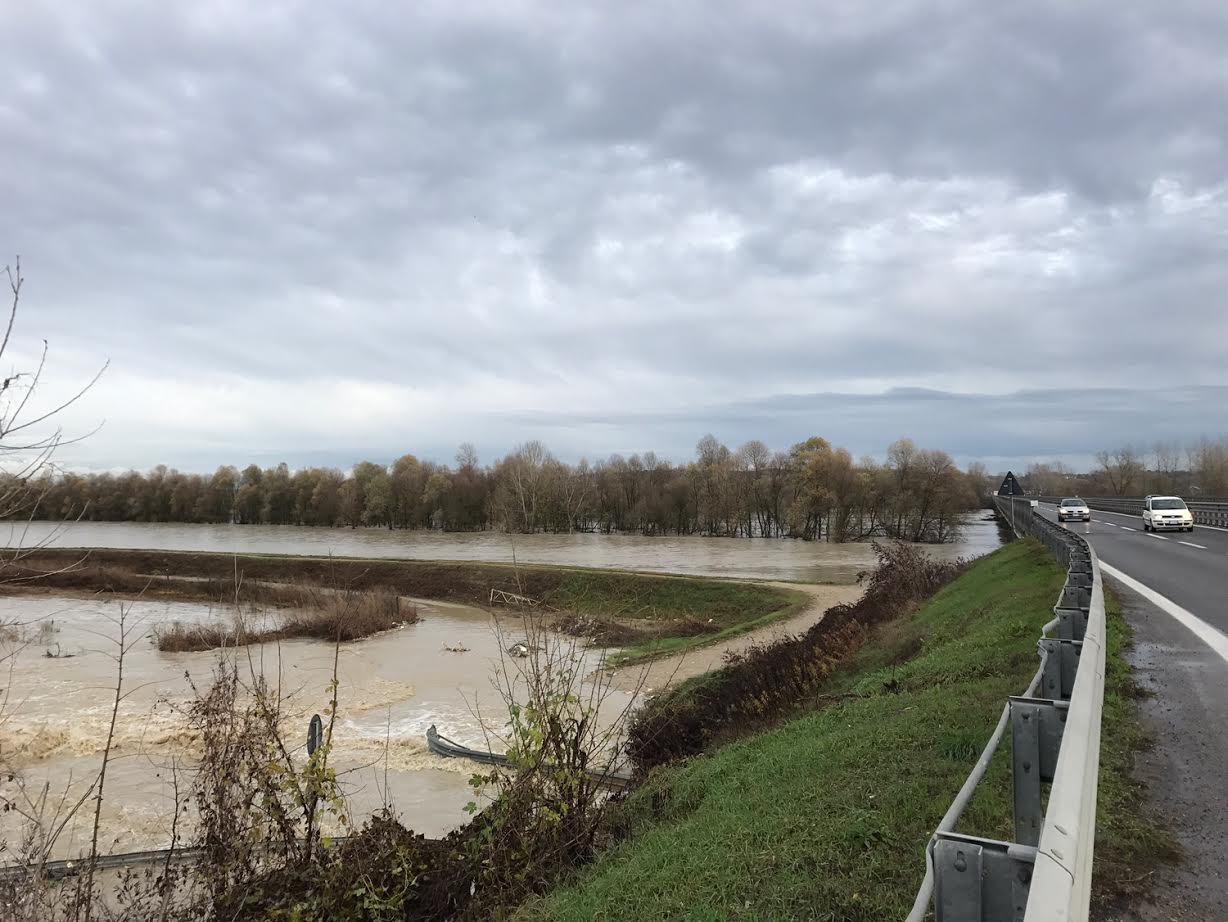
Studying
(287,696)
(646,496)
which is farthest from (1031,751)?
(646,496)

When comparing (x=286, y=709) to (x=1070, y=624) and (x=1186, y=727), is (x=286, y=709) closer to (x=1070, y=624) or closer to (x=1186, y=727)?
(x=1070, y=624)

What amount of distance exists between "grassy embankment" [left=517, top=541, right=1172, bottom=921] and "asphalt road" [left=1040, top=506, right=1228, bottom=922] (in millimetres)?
164

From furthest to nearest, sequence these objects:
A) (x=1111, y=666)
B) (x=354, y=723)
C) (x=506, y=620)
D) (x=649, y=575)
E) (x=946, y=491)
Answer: (x=946, y=491)
(x=649, y=575)
(x=506, y=620)
(x=354, y=723)
(x=1111, y=666)

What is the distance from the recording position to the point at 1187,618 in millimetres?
10742

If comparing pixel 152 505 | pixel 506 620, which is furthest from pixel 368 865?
pixel 152 505

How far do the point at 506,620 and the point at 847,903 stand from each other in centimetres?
3489

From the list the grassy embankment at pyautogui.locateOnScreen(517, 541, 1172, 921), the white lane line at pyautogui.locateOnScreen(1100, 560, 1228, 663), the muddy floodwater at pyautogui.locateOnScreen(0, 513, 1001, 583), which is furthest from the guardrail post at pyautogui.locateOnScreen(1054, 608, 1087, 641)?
the muddy floodwater at pyautogui.locateOnScreen(0, 513, 1001, 583)

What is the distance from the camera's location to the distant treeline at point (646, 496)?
253 ft

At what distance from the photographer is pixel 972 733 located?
6.27m

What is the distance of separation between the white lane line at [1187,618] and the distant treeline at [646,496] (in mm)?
45658

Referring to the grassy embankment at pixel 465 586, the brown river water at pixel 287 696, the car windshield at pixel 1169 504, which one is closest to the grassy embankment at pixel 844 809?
the brown river water at pixel 287 696

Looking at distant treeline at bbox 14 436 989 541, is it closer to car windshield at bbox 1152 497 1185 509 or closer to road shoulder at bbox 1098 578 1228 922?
car windshield at bbox 1152 497 1185 509

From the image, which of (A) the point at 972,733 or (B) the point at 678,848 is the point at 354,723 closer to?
(B) the point at 678,848

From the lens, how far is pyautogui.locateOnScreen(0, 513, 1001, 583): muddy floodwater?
48438 mm
